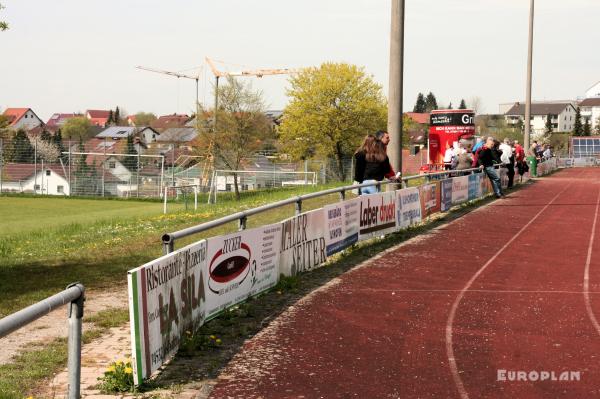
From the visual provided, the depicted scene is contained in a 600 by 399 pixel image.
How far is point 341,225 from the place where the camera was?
1343cm

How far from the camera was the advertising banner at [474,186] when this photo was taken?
24.4 metres

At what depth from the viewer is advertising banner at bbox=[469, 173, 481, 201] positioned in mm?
24419

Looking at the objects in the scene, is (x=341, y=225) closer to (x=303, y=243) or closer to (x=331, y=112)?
(x=303, y=243)

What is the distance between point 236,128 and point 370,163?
2074 inches

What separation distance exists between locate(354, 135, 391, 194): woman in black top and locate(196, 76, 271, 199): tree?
51.3m

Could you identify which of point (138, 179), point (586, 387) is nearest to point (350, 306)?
point (586, 387)

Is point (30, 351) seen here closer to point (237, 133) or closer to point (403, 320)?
point (403, 320)

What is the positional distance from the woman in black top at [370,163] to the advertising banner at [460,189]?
6592mm

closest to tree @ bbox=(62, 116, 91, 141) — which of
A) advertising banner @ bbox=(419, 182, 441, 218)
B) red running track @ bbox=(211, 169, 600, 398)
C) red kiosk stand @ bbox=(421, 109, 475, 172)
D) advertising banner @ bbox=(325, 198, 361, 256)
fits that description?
red kiosk stand @ bbox=(421, 109, 475, 172)

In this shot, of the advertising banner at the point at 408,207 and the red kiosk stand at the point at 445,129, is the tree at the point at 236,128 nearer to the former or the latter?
the red kiosk stand at the point at 445,129

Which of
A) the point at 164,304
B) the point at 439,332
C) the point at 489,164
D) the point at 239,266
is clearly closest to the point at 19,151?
the point at 489,164

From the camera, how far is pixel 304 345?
7.59m

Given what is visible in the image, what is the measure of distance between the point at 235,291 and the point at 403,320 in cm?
185

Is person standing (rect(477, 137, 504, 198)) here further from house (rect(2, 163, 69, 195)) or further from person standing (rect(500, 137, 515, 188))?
house (rect(2, 163, 69, 195))
